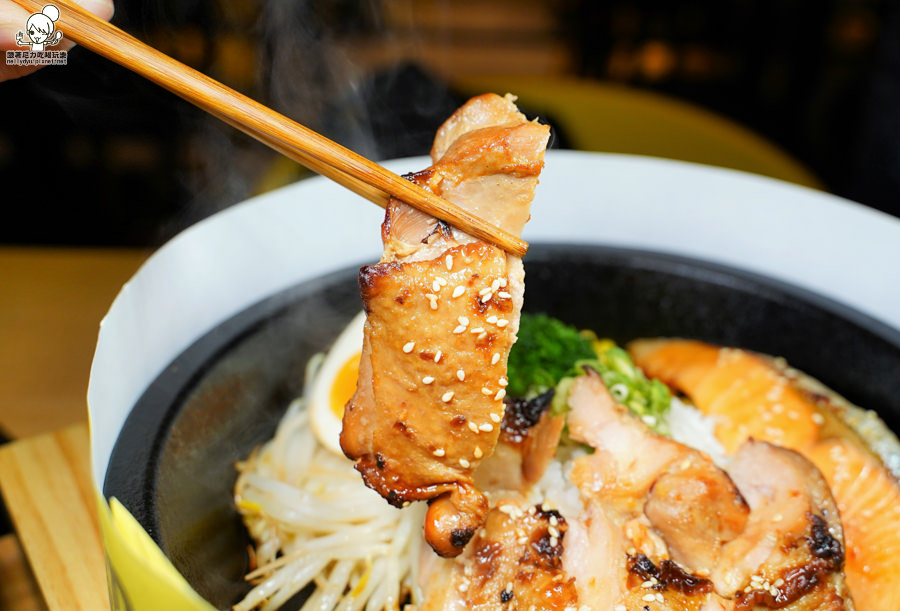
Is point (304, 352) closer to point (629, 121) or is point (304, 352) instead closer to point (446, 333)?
point (446, 333)

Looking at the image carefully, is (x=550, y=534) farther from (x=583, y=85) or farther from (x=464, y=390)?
(x=583, y=85)

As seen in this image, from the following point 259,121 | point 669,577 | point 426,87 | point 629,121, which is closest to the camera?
point 259,121

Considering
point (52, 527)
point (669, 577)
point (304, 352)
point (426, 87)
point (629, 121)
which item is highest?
point (426, 87)

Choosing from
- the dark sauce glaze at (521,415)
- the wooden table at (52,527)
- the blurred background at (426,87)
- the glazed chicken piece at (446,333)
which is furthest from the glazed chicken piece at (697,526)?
the blurred background at (426,87)

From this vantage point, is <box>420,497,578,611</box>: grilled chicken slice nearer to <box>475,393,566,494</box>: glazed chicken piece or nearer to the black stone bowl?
<box>475,393,566,494</box>: glazed chicken piece

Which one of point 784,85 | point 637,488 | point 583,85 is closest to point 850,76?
point 784,85

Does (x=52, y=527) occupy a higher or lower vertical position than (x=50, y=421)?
higher

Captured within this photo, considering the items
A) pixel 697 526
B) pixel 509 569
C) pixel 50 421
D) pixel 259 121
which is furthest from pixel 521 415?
pixel 50 421
